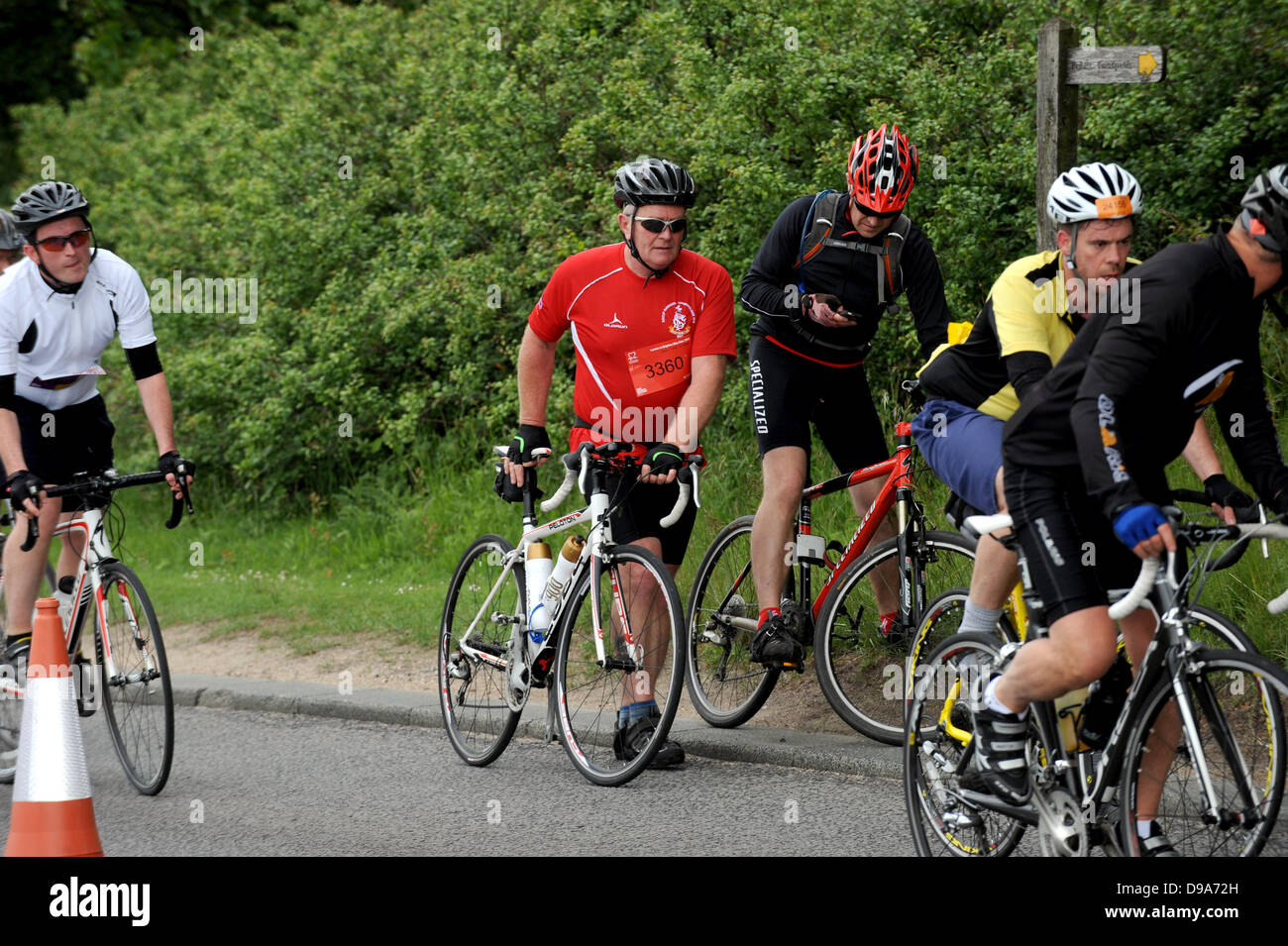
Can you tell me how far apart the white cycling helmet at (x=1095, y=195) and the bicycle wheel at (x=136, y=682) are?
3855 mm

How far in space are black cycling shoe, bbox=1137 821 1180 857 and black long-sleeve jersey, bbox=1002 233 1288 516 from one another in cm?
86

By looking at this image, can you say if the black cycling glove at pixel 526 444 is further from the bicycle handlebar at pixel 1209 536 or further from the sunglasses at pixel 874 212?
the bicycle handlebar at pixel 1209 536

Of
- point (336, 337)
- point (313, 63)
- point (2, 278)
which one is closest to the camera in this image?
point (2, 278)

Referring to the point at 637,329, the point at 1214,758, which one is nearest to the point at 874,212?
the point at 637,329

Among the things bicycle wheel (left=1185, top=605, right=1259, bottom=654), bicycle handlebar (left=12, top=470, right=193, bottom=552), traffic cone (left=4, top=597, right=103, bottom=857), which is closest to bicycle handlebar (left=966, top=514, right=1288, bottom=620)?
bicycle wheel (left=1185, top=605, right=1259, bottom=654)

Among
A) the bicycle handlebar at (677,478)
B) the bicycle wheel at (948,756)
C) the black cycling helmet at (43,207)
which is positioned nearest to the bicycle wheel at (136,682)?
the black cycling helmet at (43,207)

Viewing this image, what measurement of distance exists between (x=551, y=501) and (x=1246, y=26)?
5.24 metres

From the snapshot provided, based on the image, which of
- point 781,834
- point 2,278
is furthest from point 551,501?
point 2,278

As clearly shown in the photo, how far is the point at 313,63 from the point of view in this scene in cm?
1620

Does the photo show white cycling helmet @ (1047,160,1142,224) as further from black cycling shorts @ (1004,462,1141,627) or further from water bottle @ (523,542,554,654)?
water bottle @ (523,542,554,654)

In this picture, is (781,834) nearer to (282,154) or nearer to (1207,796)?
(1207,796)

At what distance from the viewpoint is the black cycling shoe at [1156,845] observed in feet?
13.0

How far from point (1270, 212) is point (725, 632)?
3.64 meters

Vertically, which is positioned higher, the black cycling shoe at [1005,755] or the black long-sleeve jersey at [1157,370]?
the black long-sleeve jersey at [1157,370]
